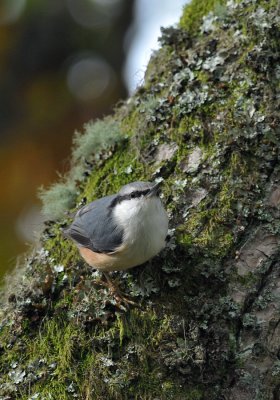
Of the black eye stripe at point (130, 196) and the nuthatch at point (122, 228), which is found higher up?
the black eye stripe at point (130, 196)

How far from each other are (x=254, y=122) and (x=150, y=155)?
1.84 feet

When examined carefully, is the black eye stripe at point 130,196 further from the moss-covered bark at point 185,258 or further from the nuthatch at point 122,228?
the moss-covered bark at point 185,258

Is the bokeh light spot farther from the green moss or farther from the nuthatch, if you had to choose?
the nuthatch

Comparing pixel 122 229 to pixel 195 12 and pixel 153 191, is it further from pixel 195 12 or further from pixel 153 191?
pixel 195 12

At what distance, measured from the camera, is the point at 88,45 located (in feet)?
20.5

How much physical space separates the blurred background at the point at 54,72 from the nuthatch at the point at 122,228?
8.20ft

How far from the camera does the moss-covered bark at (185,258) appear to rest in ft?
8.30

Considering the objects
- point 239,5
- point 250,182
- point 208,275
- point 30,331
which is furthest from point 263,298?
point 239,5

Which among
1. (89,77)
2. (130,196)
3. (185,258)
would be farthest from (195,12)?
(89,77)

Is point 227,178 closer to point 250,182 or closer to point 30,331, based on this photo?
point 250,182

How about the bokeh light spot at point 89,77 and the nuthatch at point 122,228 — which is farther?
the bokeh light spot at point 89,77

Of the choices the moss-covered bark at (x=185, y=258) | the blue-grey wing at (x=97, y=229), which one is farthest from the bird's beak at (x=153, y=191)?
the blue-grey wing at (x=97, y=229)

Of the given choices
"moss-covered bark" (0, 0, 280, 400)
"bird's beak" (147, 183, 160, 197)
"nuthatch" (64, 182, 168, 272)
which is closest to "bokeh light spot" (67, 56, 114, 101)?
"moss-covered bark" (0, 0, 280, 400)

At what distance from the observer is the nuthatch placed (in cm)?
279
